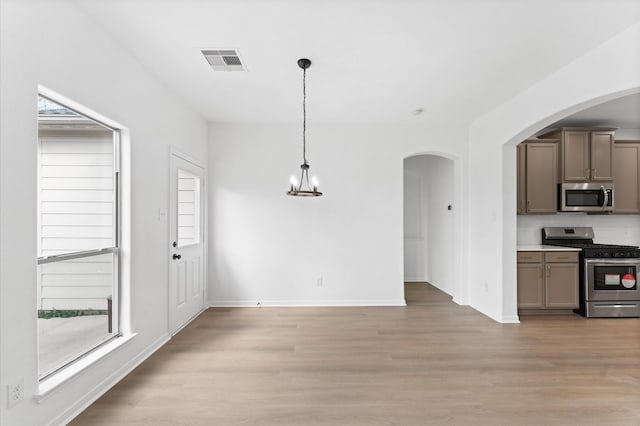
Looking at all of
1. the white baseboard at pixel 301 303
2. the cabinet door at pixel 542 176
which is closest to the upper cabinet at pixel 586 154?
the cabinet door at pixel 542 176

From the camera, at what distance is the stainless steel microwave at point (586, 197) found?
4.83m

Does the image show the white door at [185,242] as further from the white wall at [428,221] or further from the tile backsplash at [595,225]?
the tile backsplash at [595,225]

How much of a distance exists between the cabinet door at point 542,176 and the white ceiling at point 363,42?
1325 mm

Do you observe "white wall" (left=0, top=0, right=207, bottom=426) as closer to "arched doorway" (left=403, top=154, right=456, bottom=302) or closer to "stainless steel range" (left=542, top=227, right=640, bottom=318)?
"arched doorway" (left=403, top=154, right=456, bottom=302)

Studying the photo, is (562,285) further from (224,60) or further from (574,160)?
(224,60)

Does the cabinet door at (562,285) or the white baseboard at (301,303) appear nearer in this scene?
the cabinet door at (562,285)

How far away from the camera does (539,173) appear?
16.1 feet

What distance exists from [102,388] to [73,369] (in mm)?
378

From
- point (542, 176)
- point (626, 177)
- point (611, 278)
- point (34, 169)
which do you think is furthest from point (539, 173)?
point (34, 169)

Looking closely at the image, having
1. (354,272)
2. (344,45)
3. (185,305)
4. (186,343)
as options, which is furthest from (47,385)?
(354,272)

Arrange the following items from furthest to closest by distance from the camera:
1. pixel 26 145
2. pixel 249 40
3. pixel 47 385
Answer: pixel 249 40, pixel 47 385, pixel 26 145

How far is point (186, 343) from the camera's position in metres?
3.62

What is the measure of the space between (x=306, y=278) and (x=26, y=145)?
152 inches

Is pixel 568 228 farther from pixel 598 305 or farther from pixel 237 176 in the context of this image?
pixel 237 176
